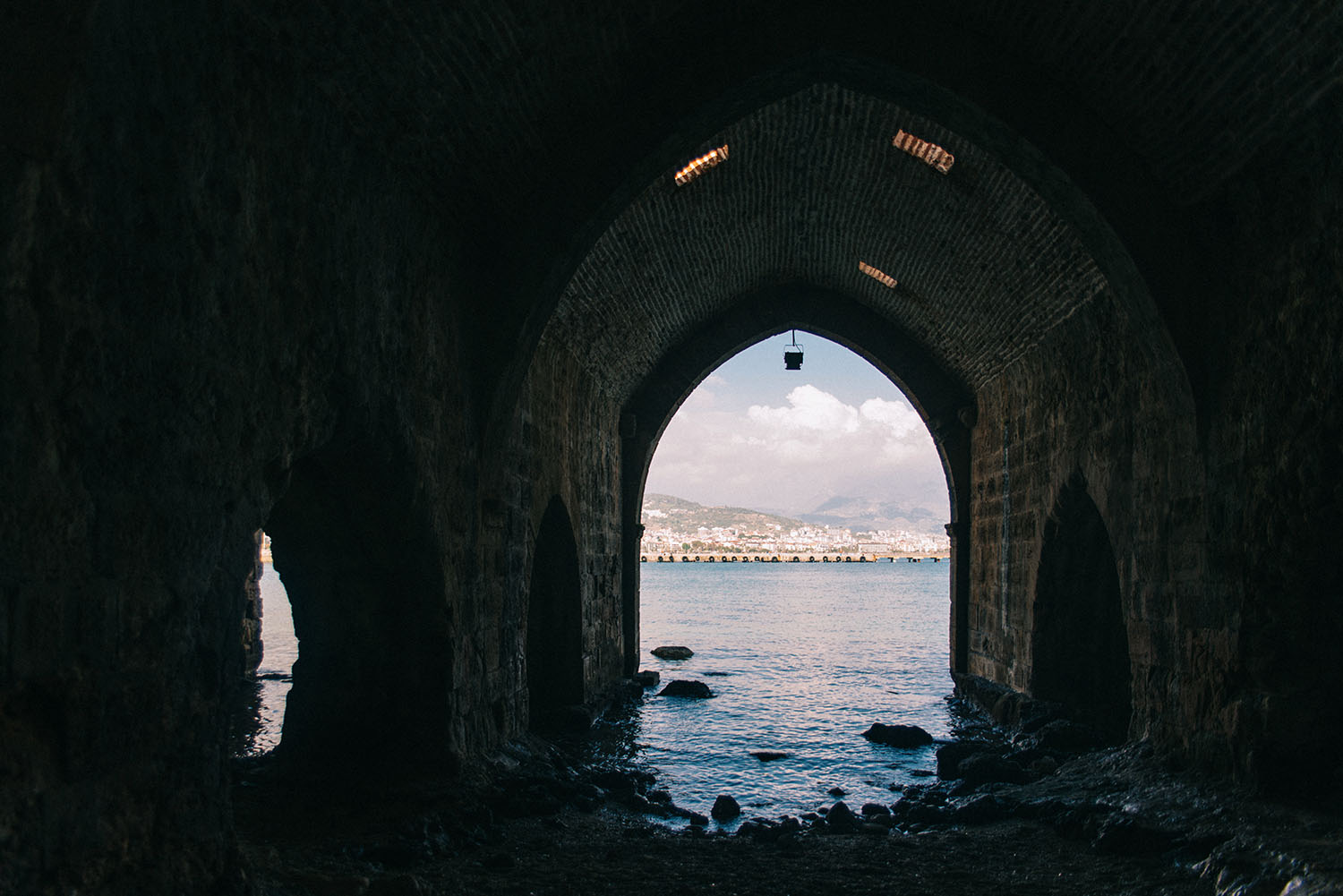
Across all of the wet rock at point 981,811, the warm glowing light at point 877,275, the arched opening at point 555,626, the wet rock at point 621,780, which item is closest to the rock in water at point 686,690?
the arched opening at point 555,626

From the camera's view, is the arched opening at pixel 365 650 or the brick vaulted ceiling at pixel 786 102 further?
the arched opening at pixel 365 650

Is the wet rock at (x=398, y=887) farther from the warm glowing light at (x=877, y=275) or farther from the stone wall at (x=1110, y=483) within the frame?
the warm glowing light at (x=877, y=275)

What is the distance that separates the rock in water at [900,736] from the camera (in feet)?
31.2

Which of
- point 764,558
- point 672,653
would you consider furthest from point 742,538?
point 672,653

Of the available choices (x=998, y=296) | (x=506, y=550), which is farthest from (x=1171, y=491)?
(x=506, y=550)

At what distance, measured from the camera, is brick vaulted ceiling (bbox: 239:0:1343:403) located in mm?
4480

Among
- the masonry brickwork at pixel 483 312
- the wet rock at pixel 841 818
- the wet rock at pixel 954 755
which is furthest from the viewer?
the wet rock at pixel 954 755

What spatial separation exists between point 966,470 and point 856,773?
537 centimetres

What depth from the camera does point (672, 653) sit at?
17.6 metres

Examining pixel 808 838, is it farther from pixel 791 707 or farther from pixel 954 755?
pixel 791 707

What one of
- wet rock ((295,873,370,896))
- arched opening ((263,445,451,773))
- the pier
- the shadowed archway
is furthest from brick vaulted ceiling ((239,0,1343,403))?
the pier

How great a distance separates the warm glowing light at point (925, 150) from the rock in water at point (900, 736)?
Answer: 5.18m

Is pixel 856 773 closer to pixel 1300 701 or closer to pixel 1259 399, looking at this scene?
pixel 1300 701

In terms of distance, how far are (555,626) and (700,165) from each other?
15.2 feet
